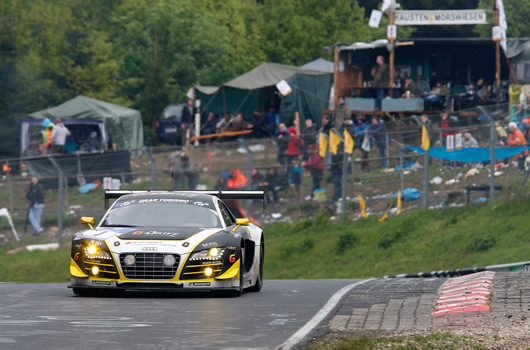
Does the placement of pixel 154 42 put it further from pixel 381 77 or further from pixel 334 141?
pixel 334 141

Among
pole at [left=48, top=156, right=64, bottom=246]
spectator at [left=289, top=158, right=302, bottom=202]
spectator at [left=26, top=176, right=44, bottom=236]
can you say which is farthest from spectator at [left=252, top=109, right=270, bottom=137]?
spectator at [left=26, top=176, right=44, bottom=236]

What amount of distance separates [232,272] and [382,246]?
13197 mm

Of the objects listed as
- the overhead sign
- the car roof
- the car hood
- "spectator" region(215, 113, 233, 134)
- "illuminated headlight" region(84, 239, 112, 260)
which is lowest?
"spectator" region(215, 113, 233, 134)

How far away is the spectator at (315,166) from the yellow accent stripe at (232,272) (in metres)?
15.6

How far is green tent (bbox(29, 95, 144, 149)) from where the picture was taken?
43250 mm

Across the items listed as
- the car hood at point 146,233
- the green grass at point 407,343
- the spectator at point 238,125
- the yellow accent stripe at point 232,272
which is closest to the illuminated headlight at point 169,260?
the car hood at point 146,233

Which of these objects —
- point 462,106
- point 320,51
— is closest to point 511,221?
point 462,106

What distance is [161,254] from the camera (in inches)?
511

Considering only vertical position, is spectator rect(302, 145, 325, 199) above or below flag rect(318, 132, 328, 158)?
below

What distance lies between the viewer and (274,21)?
236 ft

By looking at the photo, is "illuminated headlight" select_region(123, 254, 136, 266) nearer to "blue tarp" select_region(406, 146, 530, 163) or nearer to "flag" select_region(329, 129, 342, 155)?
"blue tarp" select_region(406, 146, 530, 163)

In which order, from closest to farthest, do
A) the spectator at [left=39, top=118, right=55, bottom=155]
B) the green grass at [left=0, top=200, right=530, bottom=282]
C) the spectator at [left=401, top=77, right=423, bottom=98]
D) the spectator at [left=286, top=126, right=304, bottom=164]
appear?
the green grass at [left=0, top=200, right=530, bottom=282]
the spectator at [left=286, top=126, right=304, bottom=164]
the spectator at [left=39, top=118, right=55, bottom=155]
the spectator at [left=401, top=77, right=423, bottom=98]

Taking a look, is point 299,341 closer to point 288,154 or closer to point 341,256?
point 341,256

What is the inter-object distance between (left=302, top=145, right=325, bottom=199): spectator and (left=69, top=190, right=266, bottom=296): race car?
1470 cm
